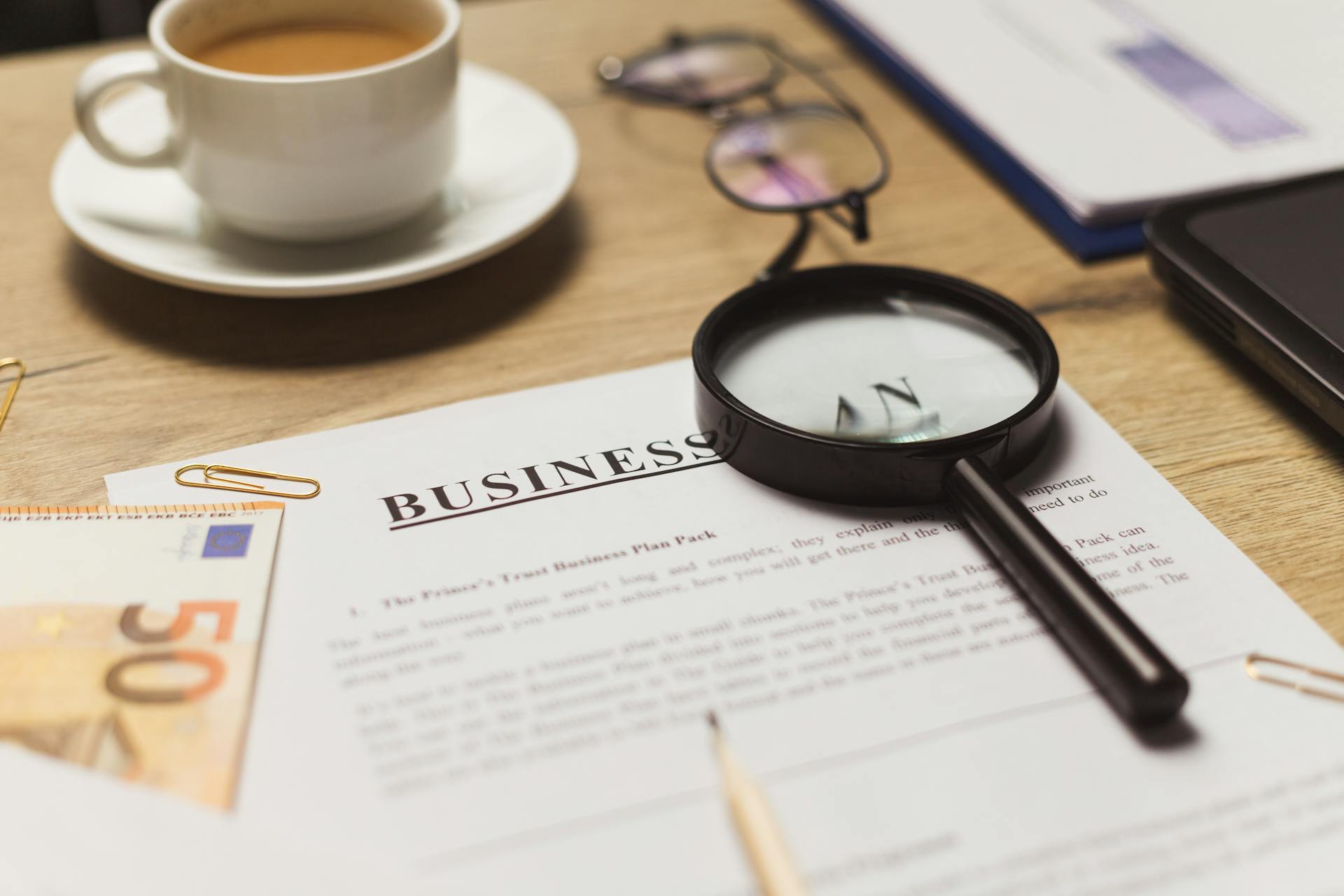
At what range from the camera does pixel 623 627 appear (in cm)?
47

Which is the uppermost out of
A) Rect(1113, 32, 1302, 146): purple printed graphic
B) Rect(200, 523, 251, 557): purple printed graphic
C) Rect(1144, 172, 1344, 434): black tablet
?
Rect(1113, 32, 1302, 146): purple printed graphic

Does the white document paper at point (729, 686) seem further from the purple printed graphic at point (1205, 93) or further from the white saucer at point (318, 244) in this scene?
the purple printed graphic at point (1205, 93)

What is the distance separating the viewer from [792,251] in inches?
29.3

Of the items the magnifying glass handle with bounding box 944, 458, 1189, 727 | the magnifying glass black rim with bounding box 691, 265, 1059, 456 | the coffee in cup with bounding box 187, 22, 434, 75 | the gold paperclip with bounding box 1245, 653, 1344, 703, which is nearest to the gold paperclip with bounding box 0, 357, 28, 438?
the coffee in cup with bounding box 187, 22, 434, 75

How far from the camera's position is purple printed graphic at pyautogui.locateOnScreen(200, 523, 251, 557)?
1.66 feet

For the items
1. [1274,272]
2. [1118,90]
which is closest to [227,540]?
[1274,272]

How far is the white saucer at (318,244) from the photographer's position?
66 cm

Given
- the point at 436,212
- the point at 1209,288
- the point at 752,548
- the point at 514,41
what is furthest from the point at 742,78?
the point at 752,548

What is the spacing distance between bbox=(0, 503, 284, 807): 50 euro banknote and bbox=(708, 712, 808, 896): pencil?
181mm

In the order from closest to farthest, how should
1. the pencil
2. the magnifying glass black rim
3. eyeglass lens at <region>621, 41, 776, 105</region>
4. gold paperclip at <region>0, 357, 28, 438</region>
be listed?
1. the pencil
2. the magnifying glass black rim
3. gold paperclip at <region>0, 357, 28, 438</region>
4. eyeglass lens at <region>621, 41, 776, 105</region>

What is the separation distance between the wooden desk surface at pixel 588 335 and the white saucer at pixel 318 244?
29 mm

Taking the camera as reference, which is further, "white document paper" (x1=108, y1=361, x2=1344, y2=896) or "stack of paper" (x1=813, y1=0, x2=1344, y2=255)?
"stack of paper" (x1=813, y1=0, x2=1344, y2=255)

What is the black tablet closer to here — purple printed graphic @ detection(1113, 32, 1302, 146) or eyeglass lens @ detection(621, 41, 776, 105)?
purple printed graphic @ detection(1113, 32, 1302, 146)

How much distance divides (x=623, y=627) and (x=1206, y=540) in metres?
0.27
